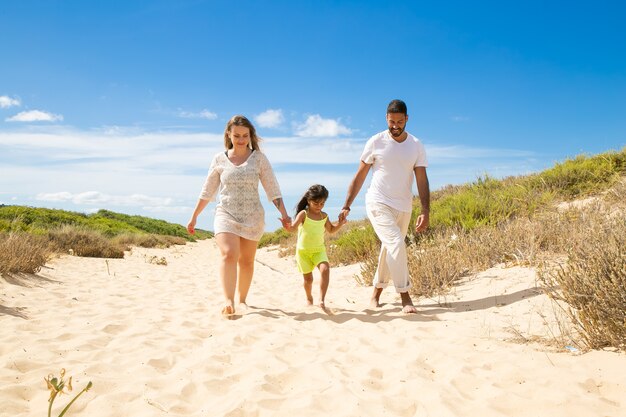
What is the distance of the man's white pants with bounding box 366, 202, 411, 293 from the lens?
4.96 metres

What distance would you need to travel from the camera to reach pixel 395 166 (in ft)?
16.6

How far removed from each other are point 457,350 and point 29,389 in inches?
122

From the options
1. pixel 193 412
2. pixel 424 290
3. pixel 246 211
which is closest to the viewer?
pixel 193 412

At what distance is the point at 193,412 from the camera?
2.71m

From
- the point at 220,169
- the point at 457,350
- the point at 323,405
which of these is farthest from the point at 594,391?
the point at 220,169

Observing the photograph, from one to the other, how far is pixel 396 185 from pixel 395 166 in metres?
0.21

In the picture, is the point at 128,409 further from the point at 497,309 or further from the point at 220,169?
the point at 497,309

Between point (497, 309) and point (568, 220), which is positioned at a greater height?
point (568, 220)

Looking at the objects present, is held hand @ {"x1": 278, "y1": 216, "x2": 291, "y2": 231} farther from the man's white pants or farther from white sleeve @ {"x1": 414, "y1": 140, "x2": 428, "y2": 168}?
white sleeve @ {"x1": 414, "y1": 140, "x2": 428, "y2": 168}

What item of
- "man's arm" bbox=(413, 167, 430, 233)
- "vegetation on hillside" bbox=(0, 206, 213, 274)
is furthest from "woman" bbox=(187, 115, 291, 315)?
"vegetation on hillside" bbox=(0, 206, 213, 274)

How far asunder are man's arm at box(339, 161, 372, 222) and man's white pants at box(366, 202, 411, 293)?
0.28 meters

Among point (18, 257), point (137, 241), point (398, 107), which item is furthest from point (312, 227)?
point (137, 241)

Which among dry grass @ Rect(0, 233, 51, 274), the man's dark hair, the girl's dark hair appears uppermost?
the man's dark hair

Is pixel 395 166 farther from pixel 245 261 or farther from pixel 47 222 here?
pixel 47 222
